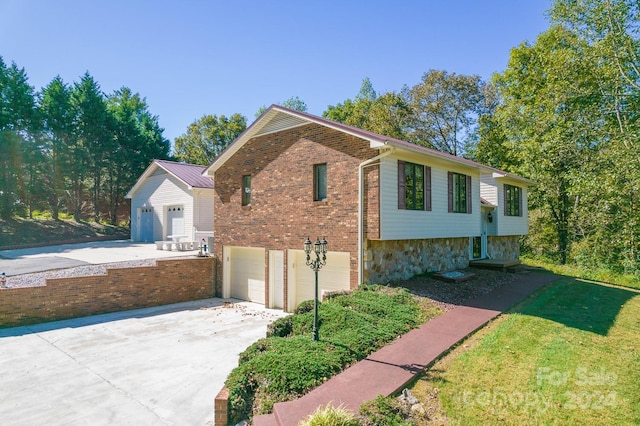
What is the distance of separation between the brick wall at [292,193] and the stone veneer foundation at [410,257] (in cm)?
60

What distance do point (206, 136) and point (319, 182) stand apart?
1138 inches

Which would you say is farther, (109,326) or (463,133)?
(463,133)

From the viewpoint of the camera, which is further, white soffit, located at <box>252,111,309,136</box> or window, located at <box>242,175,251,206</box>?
window, located at <box>242,175,251,206</box>

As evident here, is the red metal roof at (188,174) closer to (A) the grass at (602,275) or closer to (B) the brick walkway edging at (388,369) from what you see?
(B) the brick walkway edging at (388,369)

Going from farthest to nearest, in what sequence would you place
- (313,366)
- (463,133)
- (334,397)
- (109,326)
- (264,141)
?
(463,133), (264,141), (109,326), (313,366), (334,397)

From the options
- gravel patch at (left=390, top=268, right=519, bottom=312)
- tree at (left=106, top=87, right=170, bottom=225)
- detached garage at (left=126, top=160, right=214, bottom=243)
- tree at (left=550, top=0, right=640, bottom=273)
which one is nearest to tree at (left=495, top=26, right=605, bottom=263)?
tree at (left=550, top=0, right=640, bottom=273)

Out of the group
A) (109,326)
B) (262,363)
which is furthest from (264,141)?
(262,363)

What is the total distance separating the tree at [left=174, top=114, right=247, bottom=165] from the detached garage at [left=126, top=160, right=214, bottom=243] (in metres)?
13.2

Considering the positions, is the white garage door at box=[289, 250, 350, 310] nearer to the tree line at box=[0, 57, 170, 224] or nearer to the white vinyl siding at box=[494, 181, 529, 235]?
the white vinyl siding at box=[494, 181, 529, 235]

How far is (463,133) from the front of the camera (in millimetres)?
28203

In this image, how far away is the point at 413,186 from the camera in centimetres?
1126

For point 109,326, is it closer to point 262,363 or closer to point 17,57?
point 262,363

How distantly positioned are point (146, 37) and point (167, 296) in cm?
917

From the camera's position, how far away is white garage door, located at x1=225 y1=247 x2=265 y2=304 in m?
14.2
